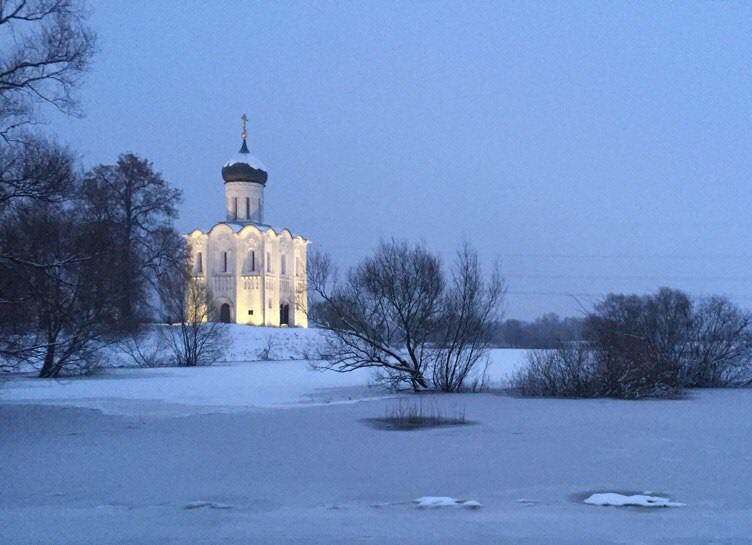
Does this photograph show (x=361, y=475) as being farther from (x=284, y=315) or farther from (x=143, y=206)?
(x=284, y=315)

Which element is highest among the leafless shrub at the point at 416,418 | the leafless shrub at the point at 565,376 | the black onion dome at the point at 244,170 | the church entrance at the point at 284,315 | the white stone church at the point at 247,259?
the black onion dome at the point at 244,170

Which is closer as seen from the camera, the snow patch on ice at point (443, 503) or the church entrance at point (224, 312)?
the snow patch on ice at point (443, 503)

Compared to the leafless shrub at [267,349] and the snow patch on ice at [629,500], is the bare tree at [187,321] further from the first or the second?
the snow patch on ice at [629,500]

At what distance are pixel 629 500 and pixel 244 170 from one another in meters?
45.8

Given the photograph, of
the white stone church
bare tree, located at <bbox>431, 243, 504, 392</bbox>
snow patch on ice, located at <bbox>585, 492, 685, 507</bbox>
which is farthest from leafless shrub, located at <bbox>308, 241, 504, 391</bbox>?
the white stone church

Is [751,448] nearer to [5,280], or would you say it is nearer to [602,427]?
[602,427]

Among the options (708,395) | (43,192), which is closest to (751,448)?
(708,395)

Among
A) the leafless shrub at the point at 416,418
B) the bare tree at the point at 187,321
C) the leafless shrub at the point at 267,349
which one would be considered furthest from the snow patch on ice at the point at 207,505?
the leafless shrub at the point at 267,349

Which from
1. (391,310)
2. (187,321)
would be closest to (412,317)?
(391,310)

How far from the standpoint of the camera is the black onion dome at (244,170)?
5047cm

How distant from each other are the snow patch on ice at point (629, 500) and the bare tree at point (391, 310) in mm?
12794

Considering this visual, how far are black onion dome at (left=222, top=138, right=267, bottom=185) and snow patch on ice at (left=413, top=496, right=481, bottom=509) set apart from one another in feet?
149

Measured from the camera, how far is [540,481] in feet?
26.0

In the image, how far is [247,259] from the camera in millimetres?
49500
